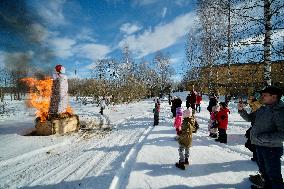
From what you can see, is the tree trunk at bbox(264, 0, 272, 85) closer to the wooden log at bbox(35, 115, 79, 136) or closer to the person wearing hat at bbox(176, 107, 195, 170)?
the person wearing hat at bbox(176, 107, 195, 170)

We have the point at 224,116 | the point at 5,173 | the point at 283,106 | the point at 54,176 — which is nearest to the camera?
the point at 283,106

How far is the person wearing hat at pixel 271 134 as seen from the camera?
15.3ft

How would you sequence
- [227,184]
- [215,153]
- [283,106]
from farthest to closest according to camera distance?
[215,153] → [227,184] → [283,106]

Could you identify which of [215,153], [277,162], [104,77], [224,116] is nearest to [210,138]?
[224,116]

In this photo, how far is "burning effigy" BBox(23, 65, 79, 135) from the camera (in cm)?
1348

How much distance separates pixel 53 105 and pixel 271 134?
12.2 m

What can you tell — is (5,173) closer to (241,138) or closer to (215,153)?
(215,153)

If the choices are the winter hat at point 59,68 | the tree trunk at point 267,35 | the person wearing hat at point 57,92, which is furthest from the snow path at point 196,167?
the winter hat at point 59,68

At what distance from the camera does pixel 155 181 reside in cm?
601

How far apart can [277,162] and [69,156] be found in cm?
672

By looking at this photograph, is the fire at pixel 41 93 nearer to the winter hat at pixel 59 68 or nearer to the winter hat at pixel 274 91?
the winter hat at pixel 59 68

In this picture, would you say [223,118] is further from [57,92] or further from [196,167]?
[57,92]

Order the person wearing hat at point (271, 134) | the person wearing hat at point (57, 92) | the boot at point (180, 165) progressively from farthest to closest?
1. the person wearing hat at point (57, 92)
2. the boot at point (180, 165)
3. the person wearing hat at point (271, 134)

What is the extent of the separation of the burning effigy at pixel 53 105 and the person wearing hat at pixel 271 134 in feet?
35.3
